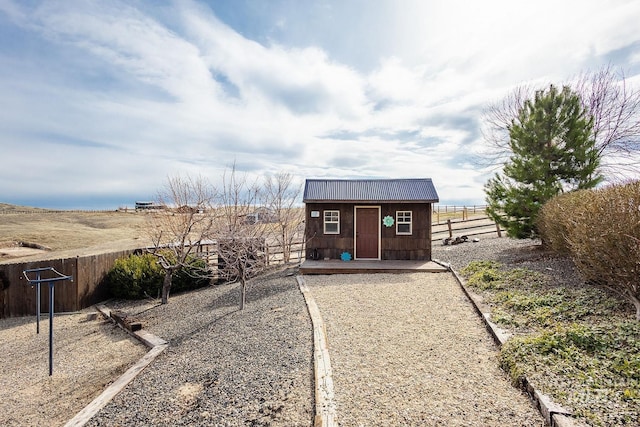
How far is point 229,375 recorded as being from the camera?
4.22 meters

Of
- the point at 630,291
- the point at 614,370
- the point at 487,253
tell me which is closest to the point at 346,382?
the point at 614,370

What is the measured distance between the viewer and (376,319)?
607 centimetres

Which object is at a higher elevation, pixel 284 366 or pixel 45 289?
pixel 284 366

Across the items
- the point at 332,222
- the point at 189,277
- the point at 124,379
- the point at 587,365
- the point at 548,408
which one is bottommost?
the point at 124,379

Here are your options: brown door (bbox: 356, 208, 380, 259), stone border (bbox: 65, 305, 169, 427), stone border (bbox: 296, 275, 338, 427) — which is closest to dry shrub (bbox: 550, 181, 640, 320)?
stone border (bbox: 296, 275, 338, 427)

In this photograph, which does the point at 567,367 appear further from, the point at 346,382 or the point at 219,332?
the point at 219,332

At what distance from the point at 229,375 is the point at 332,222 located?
8.05 m

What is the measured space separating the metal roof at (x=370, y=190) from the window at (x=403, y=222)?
0.64 meters

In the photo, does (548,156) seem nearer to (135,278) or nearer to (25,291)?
(135,278)

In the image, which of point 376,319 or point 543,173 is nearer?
point 376,319

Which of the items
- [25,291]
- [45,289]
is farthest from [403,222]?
[25,291]

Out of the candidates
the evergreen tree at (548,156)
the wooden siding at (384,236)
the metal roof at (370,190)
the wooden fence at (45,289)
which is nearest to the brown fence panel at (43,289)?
the wooden fence at (45,289)

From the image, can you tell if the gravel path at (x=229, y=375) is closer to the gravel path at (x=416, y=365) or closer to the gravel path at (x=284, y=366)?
the gravel path at (x=284, y=366)

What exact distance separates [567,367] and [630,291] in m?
2.36
